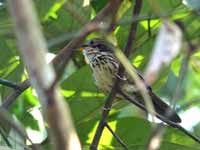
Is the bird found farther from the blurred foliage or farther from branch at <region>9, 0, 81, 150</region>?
branch at <region>9, 0, 81, 150</region>

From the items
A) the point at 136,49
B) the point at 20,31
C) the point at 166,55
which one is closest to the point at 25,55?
the point at 20,31

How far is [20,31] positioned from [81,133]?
76.2 inches

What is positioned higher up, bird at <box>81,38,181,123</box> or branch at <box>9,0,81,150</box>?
bird at <box>81,38,181,123</box>

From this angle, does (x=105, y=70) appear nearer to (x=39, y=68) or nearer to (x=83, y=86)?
(x=83, y=86)

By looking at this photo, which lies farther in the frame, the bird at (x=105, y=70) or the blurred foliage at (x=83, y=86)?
the bird at (x=105, y=70)

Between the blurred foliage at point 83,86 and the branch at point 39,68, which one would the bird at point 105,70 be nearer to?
the blurred foliage at point 83,86

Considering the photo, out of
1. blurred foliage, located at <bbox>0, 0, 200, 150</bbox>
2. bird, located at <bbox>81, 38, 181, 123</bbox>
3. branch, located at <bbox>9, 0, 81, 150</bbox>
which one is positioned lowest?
branch, located at <bbox>9, 0, 81, 150</bbox>

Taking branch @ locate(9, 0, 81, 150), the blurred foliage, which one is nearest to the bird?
the blurred foliage

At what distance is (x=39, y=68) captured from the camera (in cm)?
70

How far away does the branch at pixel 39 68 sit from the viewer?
69 cm

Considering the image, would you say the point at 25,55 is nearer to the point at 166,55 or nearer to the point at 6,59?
the point at 166,55

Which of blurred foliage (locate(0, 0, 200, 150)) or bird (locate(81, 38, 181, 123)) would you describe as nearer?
blurred foliage (locate(0, 0, 200, 150))

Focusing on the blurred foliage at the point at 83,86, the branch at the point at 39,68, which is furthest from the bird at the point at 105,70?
the branch at the point at 39,68

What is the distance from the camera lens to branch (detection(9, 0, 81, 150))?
2.26 feet
